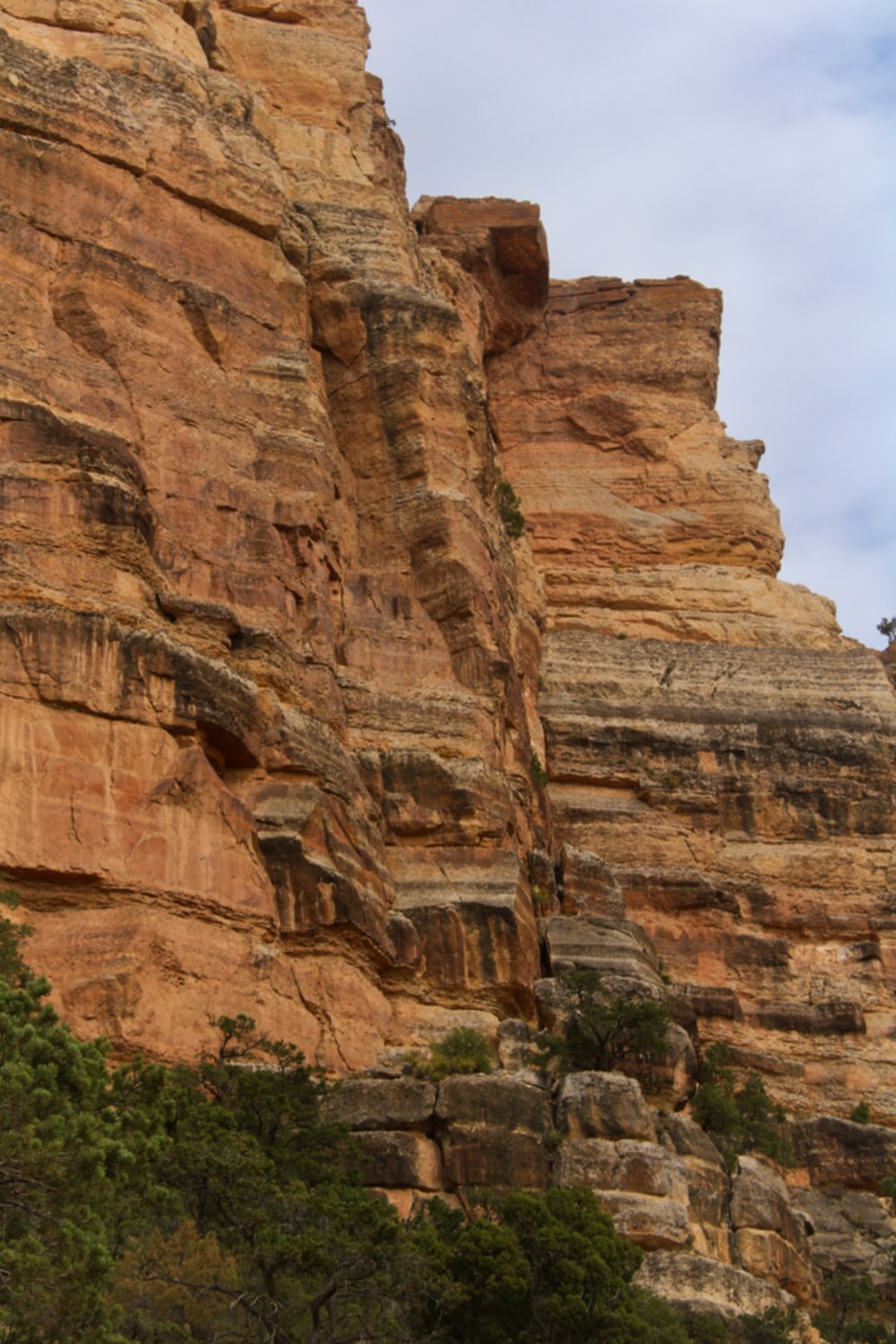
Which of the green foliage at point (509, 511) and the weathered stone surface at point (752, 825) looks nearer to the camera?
the weathered stone surface at point (752, 825)

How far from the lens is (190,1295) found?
2644 centimetres

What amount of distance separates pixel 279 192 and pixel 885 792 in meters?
22.9

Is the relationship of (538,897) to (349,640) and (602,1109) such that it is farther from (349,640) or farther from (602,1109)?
(602,1109)

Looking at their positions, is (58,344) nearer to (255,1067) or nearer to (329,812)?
(329,812)

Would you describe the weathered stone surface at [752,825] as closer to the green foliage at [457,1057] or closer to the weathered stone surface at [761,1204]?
the weathered stone surface at [761,1204]

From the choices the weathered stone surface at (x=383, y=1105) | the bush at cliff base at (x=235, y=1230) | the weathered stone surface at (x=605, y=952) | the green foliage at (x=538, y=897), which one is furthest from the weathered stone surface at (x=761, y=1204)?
the green foliage at (x=538, y=897)

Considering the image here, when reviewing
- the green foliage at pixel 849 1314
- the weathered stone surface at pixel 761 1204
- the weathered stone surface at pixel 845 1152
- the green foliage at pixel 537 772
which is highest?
the green foliage at pixel 537 772

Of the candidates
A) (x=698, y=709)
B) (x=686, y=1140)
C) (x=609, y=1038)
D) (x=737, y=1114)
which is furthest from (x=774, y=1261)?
(x=698, y=709)

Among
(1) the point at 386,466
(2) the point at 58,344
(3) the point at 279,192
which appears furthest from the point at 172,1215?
(3) the point at 279,192

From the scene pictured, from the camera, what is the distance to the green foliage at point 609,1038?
39.2m

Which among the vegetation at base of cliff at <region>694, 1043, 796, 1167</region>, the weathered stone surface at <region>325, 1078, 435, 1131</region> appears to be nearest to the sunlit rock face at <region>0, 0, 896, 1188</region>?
the weathered stone surface at <region>325, 1078, 435, 1131</region>

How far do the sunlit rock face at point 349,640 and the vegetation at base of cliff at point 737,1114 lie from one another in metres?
1.13

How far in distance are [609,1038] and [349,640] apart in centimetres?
1170

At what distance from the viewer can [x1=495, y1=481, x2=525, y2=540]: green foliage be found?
2320 inches
